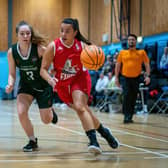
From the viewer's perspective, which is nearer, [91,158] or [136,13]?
[91,158]

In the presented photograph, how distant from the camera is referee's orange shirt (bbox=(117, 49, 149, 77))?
371 inches

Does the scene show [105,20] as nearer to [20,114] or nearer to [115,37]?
[115,37]

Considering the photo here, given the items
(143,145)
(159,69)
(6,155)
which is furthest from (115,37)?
(6,155)

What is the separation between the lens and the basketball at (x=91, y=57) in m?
4.71

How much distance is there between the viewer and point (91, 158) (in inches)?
174

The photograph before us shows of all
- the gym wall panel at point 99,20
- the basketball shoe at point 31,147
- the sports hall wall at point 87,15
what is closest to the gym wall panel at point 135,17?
the sports hall wall at point 87,15

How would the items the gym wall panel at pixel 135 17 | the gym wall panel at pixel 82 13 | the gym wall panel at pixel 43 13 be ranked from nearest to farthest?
1. the gym wall panel at pixel 135 17
2. the gym wall panel at pixel 82 13
3. the gym wall panel at pixel 43 13

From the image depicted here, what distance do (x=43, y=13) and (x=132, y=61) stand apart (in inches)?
630

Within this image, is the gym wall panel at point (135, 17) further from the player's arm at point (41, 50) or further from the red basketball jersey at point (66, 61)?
the red basketball jersey at point (66, 61)

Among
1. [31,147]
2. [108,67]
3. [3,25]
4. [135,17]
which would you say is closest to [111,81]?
[108,67]

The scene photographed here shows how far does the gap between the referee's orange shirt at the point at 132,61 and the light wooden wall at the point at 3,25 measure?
53.6 ft

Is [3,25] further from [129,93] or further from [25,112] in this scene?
[25,112]

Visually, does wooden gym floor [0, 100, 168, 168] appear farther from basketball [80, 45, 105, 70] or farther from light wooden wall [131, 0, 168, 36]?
light wooden wall [131, 0, 168, 36]

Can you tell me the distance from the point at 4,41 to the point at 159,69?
13.5 metres
